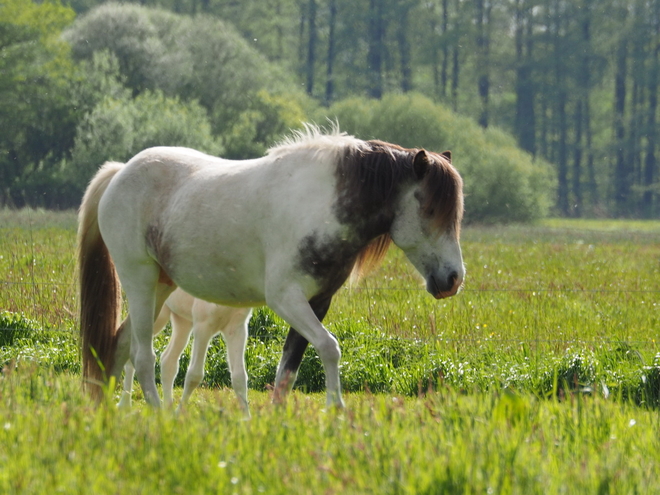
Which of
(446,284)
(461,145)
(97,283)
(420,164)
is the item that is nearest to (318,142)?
(420,164)

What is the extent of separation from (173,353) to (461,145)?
144 ft

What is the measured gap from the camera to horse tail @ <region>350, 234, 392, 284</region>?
539 centimetres

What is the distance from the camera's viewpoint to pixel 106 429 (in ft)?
12.1

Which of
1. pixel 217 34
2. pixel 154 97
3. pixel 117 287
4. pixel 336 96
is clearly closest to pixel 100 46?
pixel 154 97

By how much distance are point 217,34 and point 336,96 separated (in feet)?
79.1

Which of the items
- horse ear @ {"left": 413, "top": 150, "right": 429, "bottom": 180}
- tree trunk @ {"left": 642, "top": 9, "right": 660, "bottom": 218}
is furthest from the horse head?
tree trunk @ {"left": 642, "top": 9, "right": 660, "bottom": 218}

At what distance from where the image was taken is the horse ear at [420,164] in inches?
197

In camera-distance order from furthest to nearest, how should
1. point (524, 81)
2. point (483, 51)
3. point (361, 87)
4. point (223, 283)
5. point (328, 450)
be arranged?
point (361, 87)
point (483, 51)
point (524, 81)
point (223, 283)
point (328, 450)

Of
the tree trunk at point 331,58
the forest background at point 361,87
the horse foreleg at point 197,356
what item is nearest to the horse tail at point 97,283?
the horse foreleg at point 197,356

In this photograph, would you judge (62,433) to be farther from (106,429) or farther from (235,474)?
(235,474)

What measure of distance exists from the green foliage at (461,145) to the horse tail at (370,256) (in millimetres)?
40950

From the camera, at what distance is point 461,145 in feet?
163

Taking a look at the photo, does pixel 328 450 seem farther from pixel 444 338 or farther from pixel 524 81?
pixel 524 81

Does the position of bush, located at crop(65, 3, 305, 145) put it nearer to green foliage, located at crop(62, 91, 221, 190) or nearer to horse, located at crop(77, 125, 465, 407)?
green foliage, located at crop(62, 91, 221, 190)
